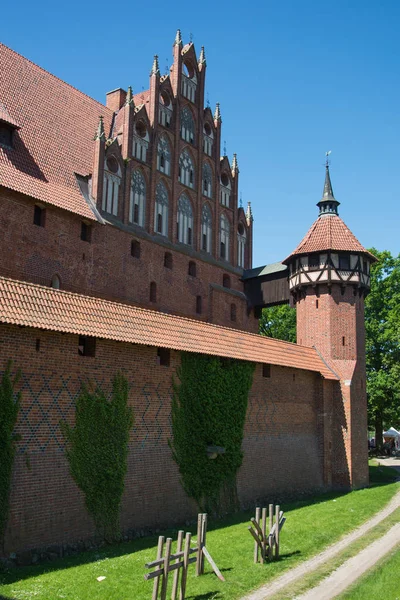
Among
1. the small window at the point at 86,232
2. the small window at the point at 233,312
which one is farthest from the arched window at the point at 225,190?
the small window at the point at 86,232

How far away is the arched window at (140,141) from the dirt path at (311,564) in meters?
12.9

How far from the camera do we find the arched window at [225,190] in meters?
23.1

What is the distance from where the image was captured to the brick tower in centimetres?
1986

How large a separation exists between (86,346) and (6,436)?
104 inches

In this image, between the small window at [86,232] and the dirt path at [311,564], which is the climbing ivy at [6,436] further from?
the small window at [86,232]

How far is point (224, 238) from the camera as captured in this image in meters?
23.0

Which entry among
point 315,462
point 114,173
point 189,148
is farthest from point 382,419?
point 114,173

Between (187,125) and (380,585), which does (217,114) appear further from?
(380,585)

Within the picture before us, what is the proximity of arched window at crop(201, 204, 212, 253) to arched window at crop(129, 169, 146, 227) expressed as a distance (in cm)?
312

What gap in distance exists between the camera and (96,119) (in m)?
20.9

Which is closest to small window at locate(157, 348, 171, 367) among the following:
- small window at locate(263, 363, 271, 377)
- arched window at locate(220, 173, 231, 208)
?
small window at locate(263, 363, 271, 377)

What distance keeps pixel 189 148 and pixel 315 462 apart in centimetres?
1185

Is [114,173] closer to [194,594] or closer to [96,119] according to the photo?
[96,119]

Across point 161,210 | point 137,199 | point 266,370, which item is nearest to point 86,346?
point 266,370
